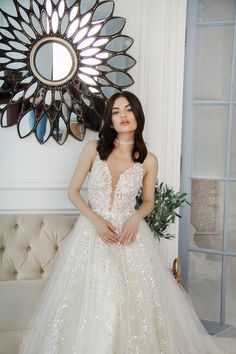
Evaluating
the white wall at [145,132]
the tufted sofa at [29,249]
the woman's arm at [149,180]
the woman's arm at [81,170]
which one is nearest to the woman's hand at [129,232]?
the woman's arm at [149,180]

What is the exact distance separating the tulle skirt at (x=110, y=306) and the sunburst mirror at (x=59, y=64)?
3.01 feet

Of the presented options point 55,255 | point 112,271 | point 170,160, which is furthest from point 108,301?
point 170,160

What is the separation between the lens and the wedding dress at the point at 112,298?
1920 millimetres

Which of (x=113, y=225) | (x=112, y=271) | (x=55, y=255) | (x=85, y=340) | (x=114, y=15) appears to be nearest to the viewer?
(x=85, y=340)

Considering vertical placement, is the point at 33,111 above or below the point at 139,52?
below

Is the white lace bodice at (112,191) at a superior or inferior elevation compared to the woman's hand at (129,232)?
superior

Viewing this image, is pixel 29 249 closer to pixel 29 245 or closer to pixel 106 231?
pixel 29 245

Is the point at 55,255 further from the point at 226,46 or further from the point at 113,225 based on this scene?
the point at 226,46

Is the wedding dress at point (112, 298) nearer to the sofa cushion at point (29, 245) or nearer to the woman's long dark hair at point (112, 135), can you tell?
the woman's long dark hair at point (112, 135)

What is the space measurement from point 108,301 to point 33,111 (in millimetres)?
1506

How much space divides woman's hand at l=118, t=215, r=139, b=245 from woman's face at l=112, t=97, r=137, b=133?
1.68 feet

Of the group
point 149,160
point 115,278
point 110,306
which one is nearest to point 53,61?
point 149,160

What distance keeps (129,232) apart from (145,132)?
3.40 ft

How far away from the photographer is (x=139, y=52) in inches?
112
